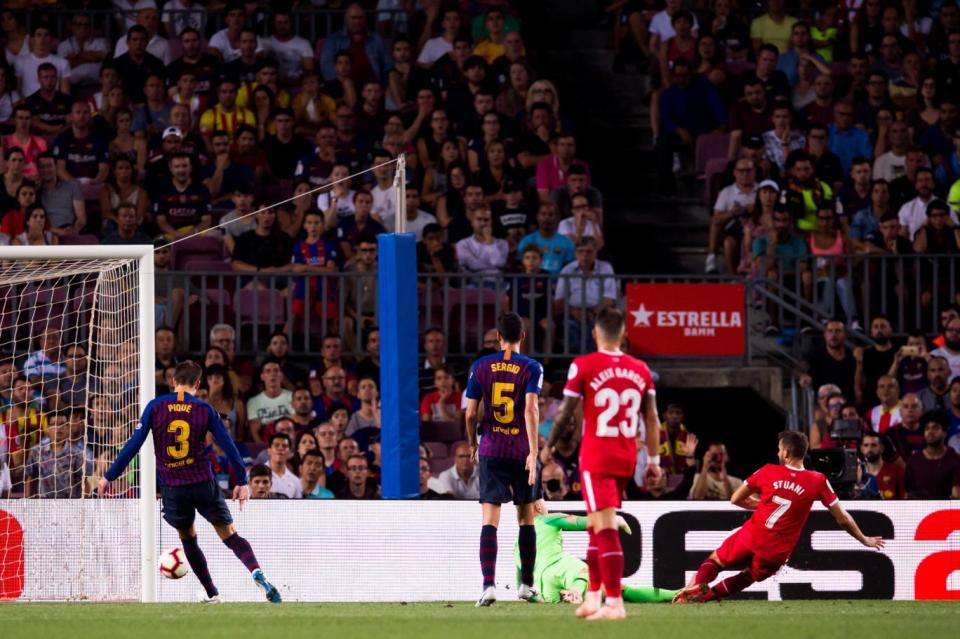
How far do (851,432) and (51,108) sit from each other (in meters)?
9.91

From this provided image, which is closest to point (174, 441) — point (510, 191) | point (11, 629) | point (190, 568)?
point (190, 568)

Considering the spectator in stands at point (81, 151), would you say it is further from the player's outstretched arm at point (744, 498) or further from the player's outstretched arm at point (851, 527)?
the player's outstretched arm at point (851, 527)

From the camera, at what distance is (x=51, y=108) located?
61.2ft

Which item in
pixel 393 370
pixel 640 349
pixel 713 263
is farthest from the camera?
pixel 713 263

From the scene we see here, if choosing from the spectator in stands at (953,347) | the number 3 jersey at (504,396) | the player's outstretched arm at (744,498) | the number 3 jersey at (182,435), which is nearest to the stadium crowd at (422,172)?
the spectator in stands at (953,347)

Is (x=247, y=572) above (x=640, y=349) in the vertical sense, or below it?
below

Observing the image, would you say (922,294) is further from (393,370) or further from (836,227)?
(393,370)

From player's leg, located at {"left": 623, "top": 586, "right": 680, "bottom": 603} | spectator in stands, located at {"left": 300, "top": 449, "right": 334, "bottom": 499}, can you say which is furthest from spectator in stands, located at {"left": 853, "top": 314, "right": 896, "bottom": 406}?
spectator in stands, located at {"left": 300, "top": 449, "right": 334, "bottom": 499}

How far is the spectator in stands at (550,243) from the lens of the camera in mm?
17062

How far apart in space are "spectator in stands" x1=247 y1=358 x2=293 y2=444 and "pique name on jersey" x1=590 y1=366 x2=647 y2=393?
6999 mm

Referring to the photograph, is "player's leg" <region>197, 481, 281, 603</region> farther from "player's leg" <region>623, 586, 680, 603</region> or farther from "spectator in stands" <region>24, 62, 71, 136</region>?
"spectator in stands" <region>24, 62, 71, 136</region>

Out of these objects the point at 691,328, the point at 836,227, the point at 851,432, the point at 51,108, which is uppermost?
the point at 51,108

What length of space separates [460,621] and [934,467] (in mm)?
6884

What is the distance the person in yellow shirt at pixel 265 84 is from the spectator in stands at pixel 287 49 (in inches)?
23.2
